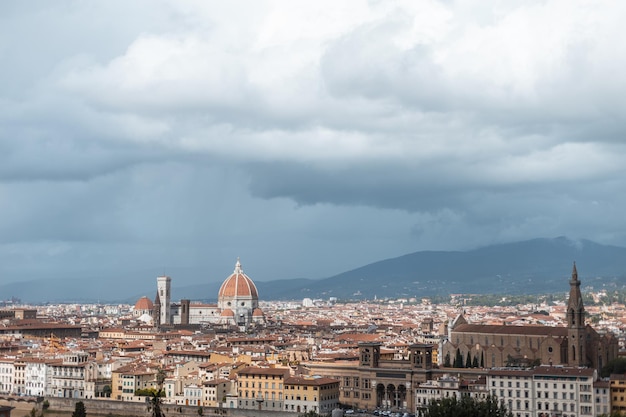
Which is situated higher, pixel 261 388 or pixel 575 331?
pixel 575 331

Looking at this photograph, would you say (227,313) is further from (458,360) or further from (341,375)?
(341,375)

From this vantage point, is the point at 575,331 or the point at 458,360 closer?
the point at 575,331

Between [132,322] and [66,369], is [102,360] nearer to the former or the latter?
[66,369]

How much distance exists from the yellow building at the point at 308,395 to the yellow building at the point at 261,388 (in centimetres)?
57

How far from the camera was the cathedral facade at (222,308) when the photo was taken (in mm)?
122956

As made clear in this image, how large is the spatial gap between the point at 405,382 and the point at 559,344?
11.1 m

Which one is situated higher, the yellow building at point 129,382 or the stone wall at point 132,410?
the yellow building at point 129,382

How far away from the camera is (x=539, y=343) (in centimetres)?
6134

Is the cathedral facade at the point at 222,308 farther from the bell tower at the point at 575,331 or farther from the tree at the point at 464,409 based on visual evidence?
the tree at the point at 464,409

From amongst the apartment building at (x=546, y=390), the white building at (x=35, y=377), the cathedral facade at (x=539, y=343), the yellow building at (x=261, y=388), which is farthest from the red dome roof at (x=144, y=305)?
the apartment building at (x=546, y=390)

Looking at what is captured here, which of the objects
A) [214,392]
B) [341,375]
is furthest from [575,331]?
[214,392]

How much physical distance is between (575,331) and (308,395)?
15.6m

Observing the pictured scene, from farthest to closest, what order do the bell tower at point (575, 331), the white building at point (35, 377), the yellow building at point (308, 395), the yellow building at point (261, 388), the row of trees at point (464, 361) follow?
the white building at point (35, 377) → the row of trees at point (464, 361) → the bell tower at point (575, 331) → the yellow building at point (261, 388) → the yellow building at point (308, 395)

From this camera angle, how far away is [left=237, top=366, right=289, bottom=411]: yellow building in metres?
52.2
